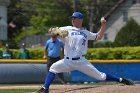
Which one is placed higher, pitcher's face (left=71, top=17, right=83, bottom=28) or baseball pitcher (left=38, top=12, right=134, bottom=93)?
pitcher's face (left=71, top=17, right=83, bottom=28)

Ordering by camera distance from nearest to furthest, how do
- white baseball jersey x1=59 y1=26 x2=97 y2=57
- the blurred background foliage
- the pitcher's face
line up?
white baseball jersey x1=59 y1=26 x2=97 y2=57
the pitcher's face
the blurred background foliage

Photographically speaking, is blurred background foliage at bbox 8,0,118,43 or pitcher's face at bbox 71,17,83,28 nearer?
pitcher's face at bbox 71,17,83,28

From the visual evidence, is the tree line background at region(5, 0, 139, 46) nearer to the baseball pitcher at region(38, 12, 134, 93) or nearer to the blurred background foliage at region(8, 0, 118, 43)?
the blurred background foliage at region(8, 0, 118, 43)

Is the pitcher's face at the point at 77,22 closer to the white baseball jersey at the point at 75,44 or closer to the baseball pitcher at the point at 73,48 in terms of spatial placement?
the baseball pitcher at the point at 73,48

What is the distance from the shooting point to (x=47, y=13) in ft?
213

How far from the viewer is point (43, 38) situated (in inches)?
2159

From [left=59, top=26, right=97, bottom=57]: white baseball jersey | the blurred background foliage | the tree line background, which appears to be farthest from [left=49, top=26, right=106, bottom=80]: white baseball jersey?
the tree line background

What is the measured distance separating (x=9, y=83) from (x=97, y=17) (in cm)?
3645

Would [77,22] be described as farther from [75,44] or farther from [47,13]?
[47,13]

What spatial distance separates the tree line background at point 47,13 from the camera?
177 feet

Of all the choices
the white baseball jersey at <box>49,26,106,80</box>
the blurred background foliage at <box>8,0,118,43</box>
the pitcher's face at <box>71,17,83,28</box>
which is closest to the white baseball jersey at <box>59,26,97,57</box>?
the white baseball jersey at <box>49,26,106,80</box>

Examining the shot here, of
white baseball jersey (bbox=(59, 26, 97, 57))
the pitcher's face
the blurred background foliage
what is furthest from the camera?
the blurred background foliage

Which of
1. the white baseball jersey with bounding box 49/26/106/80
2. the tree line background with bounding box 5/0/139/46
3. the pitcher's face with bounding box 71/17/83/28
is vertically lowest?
the white baseball jersey with bounding box 49/26/106/80

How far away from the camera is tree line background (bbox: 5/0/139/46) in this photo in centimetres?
5384
